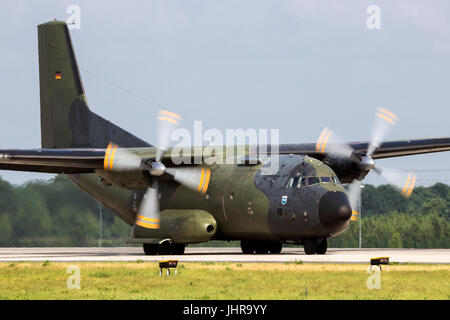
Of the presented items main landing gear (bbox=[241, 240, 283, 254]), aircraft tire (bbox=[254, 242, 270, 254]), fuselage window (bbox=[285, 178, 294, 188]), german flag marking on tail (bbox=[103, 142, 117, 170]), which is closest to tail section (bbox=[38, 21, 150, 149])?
german flag marking on tail (bbox=[103, 142, 117, 170])

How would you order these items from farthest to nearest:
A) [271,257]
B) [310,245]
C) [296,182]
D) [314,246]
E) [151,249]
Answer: [151,249]
[314,246]
[310,245]
[296,182]
[271,257]

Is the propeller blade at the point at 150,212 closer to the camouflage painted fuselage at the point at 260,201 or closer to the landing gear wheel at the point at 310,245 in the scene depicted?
the camouflage painted fuselage at the point at 260,201

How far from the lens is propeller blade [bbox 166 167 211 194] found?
3275 cm

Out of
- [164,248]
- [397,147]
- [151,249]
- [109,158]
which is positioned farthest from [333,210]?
[109,158]

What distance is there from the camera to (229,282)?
20703 millimetres

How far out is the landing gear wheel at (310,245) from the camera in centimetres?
3033

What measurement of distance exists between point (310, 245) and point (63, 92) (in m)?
14.9

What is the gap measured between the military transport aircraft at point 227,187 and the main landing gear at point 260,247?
0.13 ft

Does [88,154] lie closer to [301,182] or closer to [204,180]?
[204,180]

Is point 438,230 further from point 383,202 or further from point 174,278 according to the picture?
point 174,278

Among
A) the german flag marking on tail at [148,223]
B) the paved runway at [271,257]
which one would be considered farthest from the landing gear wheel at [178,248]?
the german flag marking on tail at [148,223]

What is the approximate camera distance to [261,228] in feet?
102
